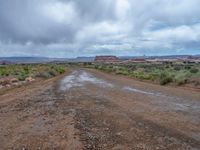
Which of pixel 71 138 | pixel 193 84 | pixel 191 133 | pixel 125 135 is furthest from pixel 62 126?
pixel 193 84

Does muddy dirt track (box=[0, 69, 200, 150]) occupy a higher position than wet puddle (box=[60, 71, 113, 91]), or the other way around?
muddy dirt track (box=[0, 69, 200, 150])

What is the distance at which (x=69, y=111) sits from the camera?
13219mm

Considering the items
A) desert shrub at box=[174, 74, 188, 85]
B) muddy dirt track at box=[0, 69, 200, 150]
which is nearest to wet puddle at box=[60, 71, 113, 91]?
desert shrub at box=[174, 74, 188, 85]

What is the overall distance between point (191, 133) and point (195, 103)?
6760 millimetres

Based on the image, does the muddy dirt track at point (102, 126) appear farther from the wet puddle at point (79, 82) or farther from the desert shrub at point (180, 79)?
the desert shrub at point (180, 79)

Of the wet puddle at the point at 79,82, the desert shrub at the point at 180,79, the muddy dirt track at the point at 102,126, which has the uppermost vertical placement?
the muddy dirt track at the point at 102,126

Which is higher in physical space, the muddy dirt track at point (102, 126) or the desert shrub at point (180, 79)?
the muddy dirt track at point (102, 126)

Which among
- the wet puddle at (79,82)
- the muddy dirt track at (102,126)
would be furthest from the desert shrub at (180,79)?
the muddy dirt track at (102,126)

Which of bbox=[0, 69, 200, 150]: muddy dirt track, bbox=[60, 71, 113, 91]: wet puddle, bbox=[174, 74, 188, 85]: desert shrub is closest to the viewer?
bbox=[0, 69, 200, 150]: muddy dirt track

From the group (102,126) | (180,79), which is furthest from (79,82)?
(102,126)

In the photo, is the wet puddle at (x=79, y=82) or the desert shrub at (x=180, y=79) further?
the desert shrub at (x=180, y=79)

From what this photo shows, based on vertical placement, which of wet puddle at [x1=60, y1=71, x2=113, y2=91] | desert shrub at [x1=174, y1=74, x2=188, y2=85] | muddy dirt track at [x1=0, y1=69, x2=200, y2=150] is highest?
muddy dirt track at [x1=0, y1=69, x2=200, y2=150]

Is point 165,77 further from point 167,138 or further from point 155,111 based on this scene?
point 167,138

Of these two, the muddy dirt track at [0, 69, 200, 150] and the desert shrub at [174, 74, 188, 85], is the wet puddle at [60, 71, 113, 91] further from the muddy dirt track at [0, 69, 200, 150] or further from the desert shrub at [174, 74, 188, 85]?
the muddy dirt track at [0, 69, 200, 150]
